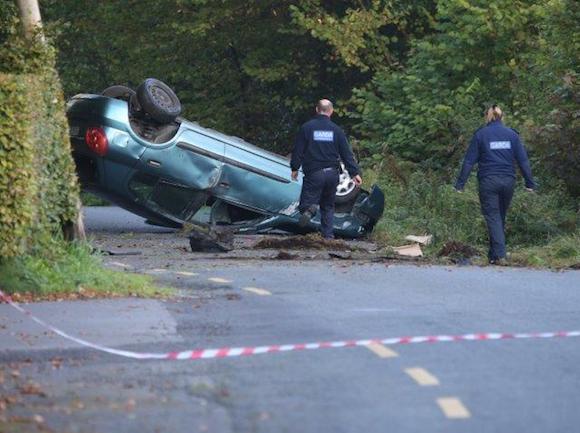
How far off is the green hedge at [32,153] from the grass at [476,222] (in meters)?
5.62

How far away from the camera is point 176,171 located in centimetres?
2000

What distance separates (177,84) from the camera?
36.1 m

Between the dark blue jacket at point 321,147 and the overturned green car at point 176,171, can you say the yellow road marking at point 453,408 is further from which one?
the overturned green car at point 176,171

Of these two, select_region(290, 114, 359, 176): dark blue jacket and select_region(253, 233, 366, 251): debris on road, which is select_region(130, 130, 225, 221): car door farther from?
select_region(253, 233, 366, 251): debris on road

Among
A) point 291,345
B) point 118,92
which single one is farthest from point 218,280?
point 118,92

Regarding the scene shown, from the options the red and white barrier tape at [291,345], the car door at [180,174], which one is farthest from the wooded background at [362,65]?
the red and white barrier tape at [291,345]

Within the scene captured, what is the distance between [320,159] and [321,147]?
0.15 meters

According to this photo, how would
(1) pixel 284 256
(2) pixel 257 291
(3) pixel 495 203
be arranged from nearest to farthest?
(2) pixel 257 291, (1) pixel 284 256, (3) pixel 495 203

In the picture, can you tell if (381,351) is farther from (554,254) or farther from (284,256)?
(554,254)

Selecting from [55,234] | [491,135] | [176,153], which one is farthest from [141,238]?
[55,234]

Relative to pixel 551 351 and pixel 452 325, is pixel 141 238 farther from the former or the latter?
pixel 551 351

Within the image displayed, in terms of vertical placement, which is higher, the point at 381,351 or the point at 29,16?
the point at 29,16

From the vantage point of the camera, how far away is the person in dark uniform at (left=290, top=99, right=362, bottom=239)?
19.2 metres

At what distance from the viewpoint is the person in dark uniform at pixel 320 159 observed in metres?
19.2
